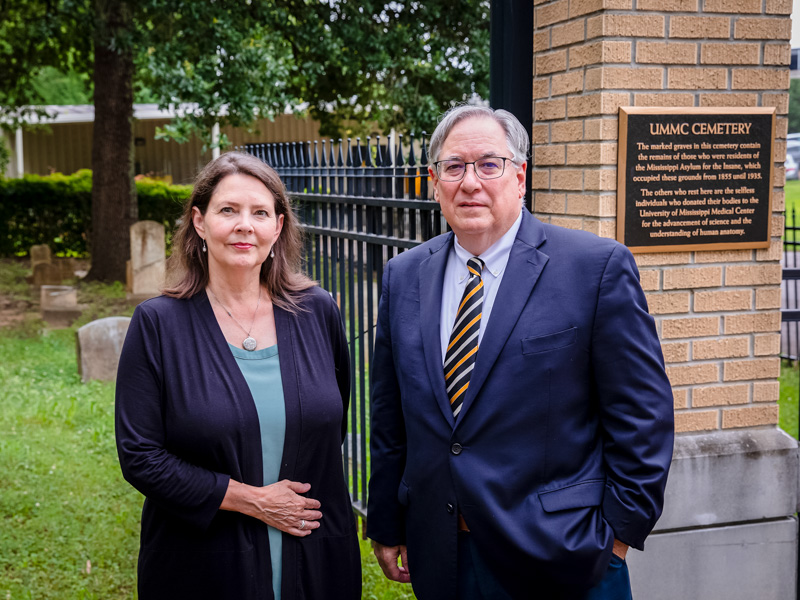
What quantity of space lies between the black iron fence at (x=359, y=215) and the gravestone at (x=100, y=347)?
3774 millimetres

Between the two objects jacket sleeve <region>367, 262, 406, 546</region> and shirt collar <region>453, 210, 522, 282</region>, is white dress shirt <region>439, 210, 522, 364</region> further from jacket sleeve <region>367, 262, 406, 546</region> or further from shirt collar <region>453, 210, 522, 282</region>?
jacket sleeve <region>367, 262, 406, 546</region>

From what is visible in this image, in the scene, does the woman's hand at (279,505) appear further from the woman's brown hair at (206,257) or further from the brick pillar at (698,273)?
the brick pillar at (698,273)

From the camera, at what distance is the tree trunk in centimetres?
1493

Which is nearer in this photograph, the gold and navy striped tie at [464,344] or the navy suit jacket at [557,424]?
the navy suit jacket at [557,424]

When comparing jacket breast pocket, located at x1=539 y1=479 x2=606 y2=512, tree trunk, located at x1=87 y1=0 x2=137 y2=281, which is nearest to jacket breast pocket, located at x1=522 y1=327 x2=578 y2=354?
jacket breast pocket, located at x1=539 y1=479 x2=606 y2=512

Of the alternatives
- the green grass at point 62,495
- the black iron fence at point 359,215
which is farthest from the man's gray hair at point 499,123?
the green grass at point 62,495

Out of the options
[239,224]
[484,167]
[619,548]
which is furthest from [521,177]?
[619,548]

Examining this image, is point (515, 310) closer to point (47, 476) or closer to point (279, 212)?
point (279, 212)

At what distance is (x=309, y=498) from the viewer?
9.19ft

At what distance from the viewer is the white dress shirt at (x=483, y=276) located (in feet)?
8.48

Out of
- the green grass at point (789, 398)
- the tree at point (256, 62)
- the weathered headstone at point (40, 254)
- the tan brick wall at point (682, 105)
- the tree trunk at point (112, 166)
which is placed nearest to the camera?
the tan brick wall at point (682, 105)

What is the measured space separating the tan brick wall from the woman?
1353 mm

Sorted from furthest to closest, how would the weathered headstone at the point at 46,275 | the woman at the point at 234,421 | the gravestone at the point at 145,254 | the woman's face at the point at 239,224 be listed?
the weathered headstone at the point at 46,275, the gravestone at the point at 145,254, the woman's face at the point at 239,224, the woman at the point at 234,421

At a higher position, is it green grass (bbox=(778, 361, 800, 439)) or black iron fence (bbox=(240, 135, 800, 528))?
black iron fence (bbox=(240, 135, 800, 528))
